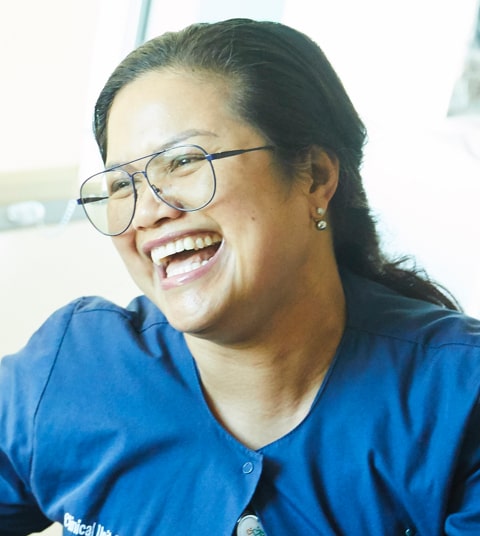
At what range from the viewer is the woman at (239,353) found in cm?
112

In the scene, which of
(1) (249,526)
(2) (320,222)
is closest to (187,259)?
(2) (320,222)

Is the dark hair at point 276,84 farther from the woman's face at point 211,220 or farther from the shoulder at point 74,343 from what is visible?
the shoulder at point 74,343

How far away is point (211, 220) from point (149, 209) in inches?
3.6

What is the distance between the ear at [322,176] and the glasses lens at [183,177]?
211mm

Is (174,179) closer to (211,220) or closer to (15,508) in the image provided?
(211,220)

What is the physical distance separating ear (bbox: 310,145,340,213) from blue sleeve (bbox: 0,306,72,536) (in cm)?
49

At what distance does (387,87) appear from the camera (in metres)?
2.08

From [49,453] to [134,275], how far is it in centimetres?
34

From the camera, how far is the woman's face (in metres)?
1.10

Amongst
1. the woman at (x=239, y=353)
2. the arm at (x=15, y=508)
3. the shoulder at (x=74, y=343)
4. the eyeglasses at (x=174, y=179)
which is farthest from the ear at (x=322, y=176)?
the arm at (x=15, y=508)

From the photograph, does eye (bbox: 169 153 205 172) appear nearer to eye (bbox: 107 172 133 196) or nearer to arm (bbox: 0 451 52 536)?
eye (bbox: 107 172 133 196)

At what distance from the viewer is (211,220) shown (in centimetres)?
110

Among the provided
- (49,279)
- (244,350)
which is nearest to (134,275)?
(244,350)

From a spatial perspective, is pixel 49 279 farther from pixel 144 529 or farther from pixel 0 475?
pixel 144 529
